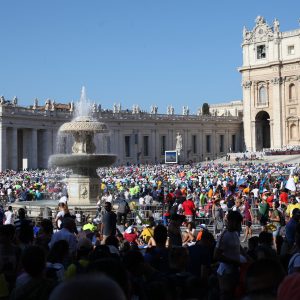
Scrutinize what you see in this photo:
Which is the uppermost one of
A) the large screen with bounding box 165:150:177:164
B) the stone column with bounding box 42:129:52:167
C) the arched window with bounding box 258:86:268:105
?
the arched window with bounding box 258:86:268:105

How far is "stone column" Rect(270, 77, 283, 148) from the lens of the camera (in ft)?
240

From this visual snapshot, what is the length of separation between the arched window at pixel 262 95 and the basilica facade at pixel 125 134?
724 cm

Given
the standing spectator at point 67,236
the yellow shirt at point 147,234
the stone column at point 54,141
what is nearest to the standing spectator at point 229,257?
the standing spectator at point 67,236

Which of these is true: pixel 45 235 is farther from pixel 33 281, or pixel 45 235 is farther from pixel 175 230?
pixel 33 281

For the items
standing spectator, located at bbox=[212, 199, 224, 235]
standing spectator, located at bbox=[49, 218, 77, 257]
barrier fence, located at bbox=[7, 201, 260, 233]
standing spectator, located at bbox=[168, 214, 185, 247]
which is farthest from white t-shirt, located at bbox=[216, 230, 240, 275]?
barrier fence, located at bbox=[7, 201, 260, 233]

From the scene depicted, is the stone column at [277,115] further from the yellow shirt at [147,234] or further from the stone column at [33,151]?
the yellow shirt at [147,234]

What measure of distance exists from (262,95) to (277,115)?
4455 mm

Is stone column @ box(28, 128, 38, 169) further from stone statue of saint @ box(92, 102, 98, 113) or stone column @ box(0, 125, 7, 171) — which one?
stone statue of saint @ box(92, 102, 98, 113)

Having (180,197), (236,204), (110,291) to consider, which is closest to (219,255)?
(110,291)

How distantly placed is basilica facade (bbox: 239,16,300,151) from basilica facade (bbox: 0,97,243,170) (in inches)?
224

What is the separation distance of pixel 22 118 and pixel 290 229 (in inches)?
2119

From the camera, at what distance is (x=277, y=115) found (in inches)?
2901

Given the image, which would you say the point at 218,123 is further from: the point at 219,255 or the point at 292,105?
the point at 219,255

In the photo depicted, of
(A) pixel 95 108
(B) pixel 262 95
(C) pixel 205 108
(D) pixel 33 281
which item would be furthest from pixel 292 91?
(D) pixel 33 281
